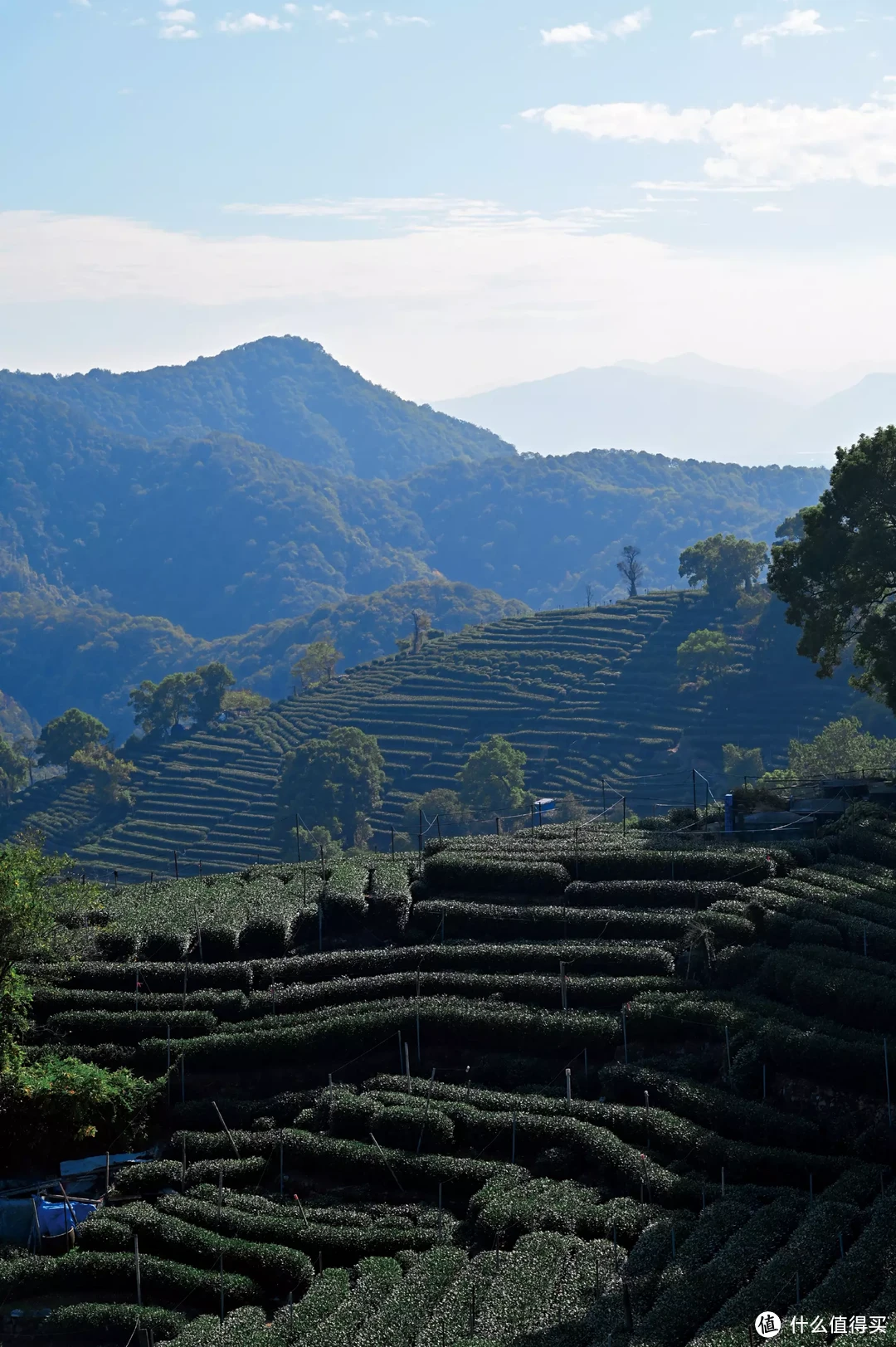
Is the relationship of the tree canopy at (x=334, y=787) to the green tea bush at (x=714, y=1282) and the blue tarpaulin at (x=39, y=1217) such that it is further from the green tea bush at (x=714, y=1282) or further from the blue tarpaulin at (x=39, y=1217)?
the green tea bush at (x=714, y=1282)

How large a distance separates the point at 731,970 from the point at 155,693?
112 m

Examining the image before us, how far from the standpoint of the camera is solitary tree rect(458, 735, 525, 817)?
103 meters

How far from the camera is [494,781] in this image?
10338cm

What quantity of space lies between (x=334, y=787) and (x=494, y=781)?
1394cm

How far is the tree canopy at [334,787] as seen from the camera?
110438 mm

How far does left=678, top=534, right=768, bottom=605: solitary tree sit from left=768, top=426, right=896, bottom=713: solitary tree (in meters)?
84.2

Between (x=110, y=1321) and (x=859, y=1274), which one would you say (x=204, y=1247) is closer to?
(x=110, y=1321)

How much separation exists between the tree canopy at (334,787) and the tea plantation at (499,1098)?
224 ft

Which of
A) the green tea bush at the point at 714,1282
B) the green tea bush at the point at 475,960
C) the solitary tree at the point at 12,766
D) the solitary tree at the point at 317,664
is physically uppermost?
the solitary tree at the point at 317,664

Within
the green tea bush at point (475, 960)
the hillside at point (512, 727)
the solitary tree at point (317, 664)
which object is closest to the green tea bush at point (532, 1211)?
the green tea bush at point (475, 960)

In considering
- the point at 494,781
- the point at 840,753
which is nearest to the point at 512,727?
the point at 494,781

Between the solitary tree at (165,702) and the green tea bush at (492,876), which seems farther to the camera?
the solitary tree at (165,702)

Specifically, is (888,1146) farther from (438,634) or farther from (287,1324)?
(438,634)

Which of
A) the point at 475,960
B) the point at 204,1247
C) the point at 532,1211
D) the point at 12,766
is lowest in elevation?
the point at 12,766
